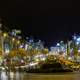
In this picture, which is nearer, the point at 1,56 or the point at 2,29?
the point at 1,56

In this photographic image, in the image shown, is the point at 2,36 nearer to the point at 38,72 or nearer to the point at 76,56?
the point at 76,56

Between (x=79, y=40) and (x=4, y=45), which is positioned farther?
(x=79, y=40)

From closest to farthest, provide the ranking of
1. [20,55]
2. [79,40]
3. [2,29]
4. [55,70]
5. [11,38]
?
[55,70]
[20,55]
[2,29]
[11,38]
[79,40]

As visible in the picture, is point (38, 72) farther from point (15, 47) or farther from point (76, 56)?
point (15, 47)

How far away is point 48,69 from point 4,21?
87988mm

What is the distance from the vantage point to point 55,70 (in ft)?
171

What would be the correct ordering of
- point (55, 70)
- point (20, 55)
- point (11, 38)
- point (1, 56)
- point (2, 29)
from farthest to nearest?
point (11, 38) → point (2, 29) → point (20, 55) → point (1, 56) → point (55, 70)

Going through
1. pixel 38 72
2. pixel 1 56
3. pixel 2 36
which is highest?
pixel 2 36

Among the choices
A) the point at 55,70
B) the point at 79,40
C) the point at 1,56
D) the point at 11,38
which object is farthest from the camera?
the point at 79,40

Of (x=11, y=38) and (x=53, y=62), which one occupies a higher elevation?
(x=11, y=38)

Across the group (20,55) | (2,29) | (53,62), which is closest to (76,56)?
(20,55)

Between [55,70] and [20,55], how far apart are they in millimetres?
62987

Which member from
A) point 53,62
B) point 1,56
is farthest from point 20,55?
point 53,62

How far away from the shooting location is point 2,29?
125m
